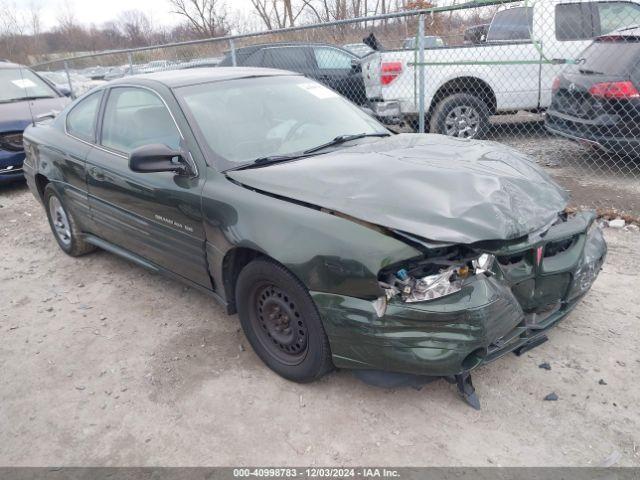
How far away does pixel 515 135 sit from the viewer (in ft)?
26.7

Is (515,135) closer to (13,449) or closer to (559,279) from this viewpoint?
(559,279)

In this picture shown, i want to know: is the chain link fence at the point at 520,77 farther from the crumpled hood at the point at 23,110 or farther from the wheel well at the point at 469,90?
the crumpled hood at the point at 23,110

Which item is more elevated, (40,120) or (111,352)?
(40,120)

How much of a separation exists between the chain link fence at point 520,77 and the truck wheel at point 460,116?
0.05 ft

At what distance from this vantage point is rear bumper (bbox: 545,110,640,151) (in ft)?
17.2

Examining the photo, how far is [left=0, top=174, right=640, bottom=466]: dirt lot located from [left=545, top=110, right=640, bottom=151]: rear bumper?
2.19 metres

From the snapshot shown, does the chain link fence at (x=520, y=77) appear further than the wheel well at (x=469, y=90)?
No

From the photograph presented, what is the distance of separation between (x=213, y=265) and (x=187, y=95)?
3.78ft

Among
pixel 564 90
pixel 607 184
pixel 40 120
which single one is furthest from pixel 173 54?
pixel 607 184

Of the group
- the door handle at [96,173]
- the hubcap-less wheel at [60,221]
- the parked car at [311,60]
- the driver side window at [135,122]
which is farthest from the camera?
the parked car at [311,60]

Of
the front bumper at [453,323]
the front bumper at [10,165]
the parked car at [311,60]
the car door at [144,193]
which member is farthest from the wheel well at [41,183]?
the parked car at [311,60]

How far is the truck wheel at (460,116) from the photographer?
22.9ft

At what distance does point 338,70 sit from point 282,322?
6.65 metres

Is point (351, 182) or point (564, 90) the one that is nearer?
point (351, 182)
